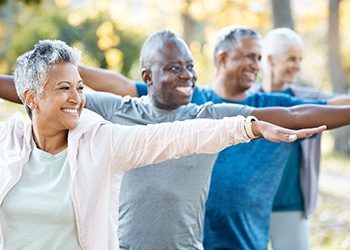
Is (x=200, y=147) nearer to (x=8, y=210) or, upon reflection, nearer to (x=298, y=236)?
(x=8, y=210)

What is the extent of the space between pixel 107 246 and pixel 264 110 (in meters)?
1.16

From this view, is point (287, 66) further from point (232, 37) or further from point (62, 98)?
point (62, 98)

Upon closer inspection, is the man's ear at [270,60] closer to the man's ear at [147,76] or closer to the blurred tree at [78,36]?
the man's ear at [147,76]

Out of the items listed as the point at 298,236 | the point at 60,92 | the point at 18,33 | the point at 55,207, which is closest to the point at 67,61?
the point at 60,92

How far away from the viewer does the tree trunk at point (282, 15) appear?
9.90 m

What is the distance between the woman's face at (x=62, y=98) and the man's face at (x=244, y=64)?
1.65 m

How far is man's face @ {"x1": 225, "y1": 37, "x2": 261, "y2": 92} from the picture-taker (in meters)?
4.95

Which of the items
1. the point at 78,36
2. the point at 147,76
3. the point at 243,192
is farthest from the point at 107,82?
the point at 78,36

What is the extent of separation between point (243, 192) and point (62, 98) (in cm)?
162

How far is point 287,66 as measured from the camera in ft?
19.1

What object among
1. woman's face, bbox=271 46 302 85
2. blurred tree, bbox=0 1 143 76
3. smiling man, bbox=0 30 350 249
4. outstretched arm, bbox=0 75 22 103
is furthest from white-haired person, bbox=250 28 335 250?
blurred tree, bbox=0 1 143 76

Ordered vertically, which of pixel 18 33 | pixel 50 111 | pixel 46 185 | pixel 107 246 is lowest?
pixel 107 246

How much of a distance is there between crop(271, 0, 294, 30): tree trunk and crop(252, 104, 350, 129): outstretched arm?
5.91 metres

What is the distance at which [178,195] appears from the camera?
3934 mm
